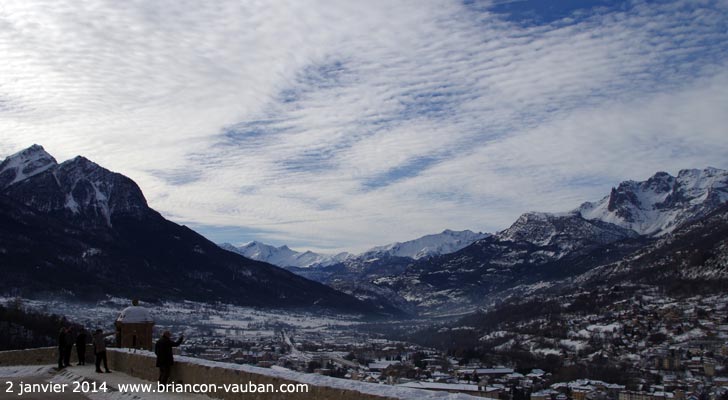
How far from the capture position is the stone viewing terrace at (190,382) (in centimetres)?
1356

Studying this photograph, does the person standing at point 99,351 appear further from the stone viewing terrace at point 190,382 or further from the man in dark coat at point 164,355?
the man in dark coat at point 164,355

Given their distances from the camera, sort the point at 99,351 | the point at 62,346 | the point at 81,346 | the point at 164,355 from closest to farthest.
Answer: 1. the point at 164,355
2. the point at 99,351
3. the point at 62,346
4. the point at 81,346

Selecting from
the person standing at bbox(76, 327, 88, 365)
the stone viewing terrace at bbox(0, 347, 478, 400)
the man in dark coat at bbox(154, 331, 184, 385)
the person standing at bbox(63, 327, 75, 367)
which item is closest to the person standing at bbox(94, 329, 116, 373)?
the stone viewing terrace at bbox(0, 347, 478, 400)

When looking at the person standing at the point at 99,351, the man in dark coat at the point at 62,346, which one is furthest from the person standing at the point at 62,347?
the person standing at the point at 99,351

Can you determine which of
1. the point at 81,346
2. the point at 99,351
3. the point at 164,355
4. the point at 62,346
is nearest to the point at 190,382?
the point at 164,355

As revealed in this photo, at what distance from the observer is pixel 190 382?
1916 centimetres

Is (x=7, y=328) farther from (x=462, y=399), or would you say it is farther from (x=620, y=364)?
(x=620, y=364)

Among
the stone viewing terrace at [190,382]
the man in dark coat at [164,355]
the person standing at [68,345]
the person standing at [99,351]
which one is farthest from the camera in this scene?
the person standing at [68,345]

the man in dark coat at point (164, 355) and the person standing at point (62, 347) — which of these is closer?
the man in dark coat at point (164, 355)

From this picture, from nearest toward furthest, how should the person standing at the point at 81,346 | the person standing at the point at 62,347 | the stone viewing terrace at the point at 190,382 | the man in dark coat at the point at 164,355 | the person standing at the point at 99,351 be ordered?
the stone viewing terrace at the point at 190,382
the man in dark coat at the point at 164,355
the person standing at the point at 99,351
the person standing at the point at 62,347
the person standing at the point at 81,346

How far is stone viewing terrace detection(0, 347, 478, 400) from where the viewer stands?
1356 cm

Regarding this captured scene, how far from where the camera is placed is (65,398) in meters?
19.6

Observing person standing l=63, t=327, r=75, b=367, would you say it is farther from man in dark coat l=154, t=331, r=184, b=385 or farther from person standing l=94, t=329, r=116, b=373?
man in dark coat l=154, t=331, r=184, b=385

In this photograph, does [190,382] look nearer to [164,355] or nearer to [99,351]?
[164,355]
